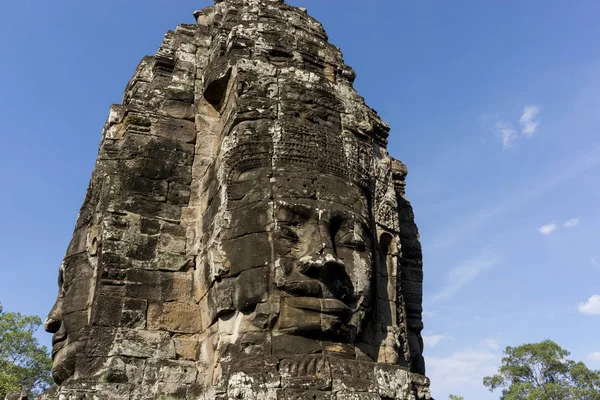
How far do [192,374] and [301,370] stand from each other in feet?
5.06

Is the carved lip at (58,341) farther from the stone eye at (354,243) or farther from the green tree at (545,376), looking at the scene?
the green tree at (545,376)

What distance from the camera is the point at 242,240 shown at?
19.5ft

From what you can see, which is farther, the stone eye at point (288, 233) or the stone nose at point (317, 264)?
the stone eye at point (288, 233)

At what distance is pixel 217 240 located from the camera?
6.15 m

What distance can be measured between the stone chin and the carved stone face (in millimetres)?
2272

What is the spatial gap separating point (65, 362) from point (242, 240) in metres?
2.64

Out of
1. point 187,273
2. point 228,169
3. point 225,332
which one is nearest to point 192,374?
point 225,332

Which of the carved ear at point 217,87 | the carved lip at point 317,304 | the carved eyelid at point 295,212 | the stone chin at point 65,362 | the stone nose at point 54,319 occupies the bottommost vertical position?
the stone chin at point 65,362

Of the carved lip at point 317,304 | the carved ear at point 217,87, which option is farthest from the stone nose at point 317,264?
the carved ear at point 217,87

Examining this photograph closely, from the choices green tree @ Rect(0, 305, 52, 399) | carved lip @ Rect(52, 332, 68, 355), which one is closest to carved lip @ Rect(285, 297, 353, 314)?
carved lip @ Rect(52, 332, 68, 355)

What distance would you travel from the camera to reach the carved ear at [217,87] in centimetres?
745

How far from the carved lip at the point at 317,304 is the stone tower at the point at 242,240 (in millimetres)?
14

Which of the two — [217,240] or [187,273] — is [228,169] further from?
[187,273]

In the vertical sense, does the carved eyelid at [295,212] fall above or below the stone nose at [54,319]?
above
